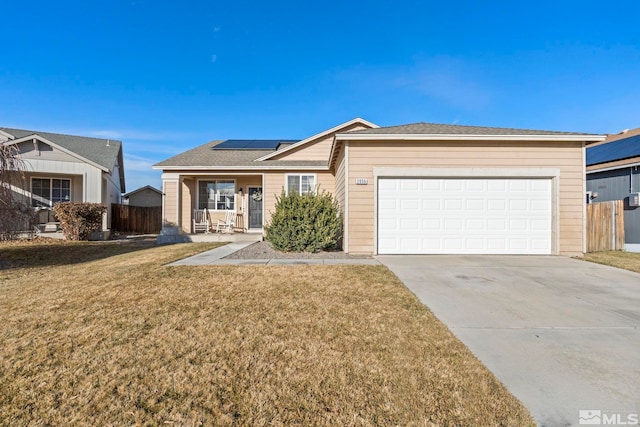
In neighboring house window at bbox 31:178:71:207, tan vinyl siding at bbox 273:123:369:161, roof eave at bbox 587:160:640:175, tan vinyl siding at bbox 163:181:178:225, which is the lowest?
tan vinyl siding at bbox 163:181:178:225

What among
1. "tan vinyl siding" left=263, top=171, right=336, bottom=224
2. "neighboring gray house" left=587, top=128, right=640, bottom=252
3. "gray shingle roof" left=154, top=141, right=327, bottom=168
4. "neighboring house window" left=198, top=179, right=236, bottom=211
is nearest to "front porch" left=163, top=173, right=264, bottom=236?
"neighboring house window" left=198, top=179, right=236, bottom=211

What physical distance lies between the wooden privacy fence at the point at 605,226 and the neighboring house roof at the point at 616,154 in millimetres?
2234

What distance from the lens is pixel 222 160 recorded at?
43.2ft

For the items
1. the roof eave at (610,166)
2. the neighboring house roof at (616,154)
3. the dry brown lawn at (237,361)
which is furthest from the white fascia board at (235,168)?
the neighboring house roof at (616,154)

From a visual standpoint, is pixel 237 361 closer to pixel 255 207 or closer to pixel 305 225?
pixel 305 225

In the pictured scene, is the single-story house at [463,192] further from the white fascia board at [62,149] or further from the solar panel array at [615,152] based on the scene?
the white fascia board at [62,149]

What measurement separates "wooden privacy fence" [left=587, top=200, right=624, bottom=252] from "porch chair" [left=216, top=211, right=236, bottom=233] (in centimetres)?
1336

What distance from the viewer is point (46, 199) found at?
1452 cm

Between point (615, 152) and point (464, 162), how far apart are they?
29.6 ft

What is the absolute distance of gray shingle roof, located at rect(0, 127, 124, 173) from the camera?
51.2ft

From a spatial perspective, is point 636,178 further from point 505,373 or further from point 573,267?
point 505,373

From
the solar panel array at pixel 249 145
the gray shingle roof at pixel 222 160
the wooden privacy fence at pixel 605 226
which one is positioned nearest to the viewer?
the wooden privacy fence at pixel 605 226

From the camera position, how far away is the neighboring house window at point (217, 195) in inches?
544

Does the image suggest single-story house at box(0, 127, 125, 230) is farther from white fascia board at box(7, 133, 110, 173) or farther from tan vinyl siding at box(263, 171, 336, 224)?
tan vinyl siding at box(263, 171, 336, 224)
